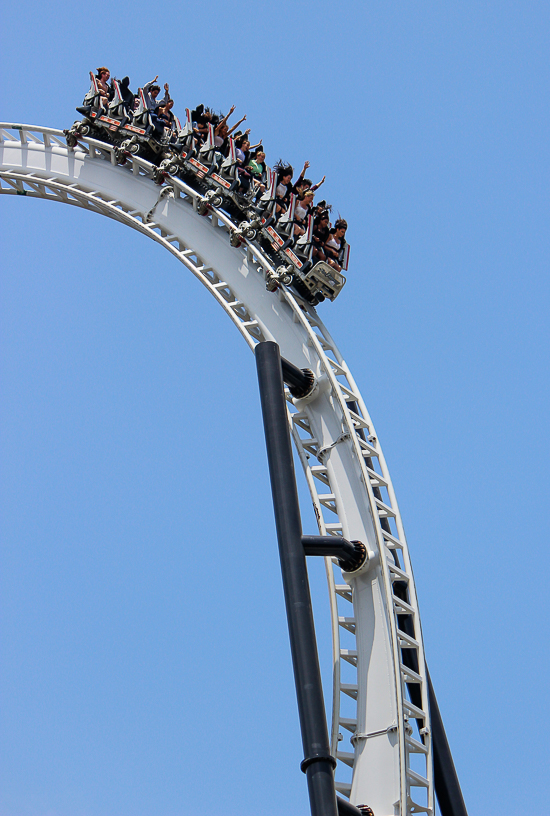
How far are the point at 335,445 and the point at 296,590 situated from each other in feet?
18.1

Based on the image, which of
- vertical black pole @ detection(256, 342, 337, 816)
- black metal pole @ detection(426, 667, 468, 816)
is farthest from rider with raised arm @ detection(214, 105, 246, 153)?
black metal pole @ detection(426, 667, 468, 816)

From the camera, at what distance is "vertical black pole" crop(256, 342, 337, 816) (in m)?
7.95

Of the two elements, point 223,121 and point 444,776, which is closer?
point 444,776

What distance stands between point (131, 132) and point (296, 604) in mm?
12309

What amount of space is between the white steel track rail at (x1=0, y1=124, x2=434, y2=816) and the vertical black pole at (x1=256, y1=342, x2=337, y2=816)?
3386 mm

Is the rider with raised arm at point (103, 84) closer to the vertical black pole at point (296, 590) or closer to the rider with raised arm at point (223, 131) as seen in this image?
the rider with raised arm at point (223, 131)

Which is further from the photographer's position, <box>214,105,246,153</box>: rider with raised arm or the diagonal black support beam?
<box>214,105,246,153</box>: rider with raised arm

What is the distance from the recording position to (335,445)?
1397 cm

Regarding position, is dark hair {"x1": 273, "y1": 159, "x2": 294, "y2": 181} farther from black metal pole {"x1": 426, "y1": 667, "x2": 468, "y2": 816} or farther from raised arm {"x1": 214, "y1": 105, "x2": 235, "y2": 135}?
black metal pole {"x1": 426, "y1": 667, "x2": 468, "y2": 816}

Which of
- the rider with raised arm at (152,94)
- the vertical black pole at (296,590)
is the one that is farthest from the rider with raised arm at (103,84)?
the vertical black pole at (296,590)

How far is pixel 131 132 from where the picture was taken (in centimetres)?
1811

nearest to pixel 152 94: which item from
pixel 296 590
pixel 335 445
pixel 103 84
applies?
pixel 103 84

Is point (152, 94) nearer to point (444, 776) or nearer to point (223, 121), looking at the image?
point (223, 121)

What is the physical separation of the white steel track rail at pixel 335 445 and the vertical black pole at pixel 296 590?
3.39 meters
